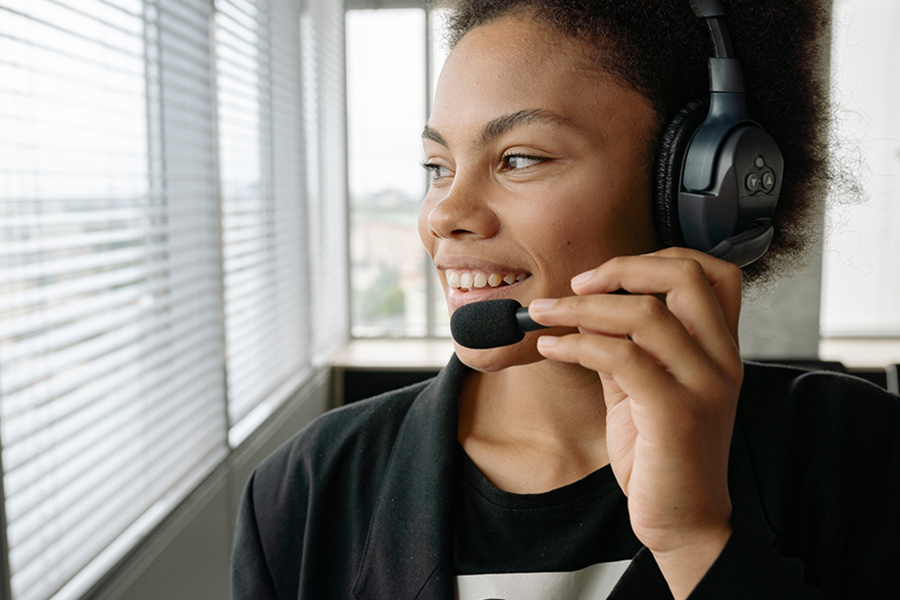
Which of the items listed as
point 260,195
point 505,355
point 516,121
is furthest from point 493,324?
point 260,195

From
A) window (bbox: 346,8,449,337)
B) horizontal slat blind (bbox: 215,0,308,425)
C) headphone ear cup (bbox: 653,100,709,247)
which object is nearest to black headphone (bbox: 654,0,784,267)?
headphone ear cup (bbox: 653,100,709,247)

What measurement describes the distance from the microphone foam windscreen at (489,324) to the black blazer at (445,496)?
26 cm

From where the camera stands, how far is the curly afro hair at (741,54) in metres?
0.87

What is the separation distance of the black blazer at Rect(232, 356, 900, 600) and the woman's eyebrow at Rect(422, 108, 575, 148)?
0.34 metres

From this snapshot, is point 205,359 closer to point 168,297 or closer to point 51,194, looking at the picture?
point 168,297

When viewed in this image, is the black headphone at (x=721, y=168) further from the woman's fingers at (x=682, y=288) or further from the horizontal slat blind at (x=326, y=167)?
the horizontal slat blind at (x=326, y=167)

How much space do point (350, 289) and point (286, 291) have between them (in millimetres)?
1174

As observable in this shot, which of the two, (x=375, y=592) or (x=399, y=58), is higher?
(x=399, y=58)

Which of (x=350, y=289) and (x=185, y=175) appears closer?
(x=185, y=175)

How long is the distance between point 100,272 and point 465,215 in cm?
96

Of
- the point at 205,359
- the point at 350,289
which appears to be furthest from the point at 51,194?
the point at 350,289

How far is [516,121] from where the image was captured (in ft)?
2.69

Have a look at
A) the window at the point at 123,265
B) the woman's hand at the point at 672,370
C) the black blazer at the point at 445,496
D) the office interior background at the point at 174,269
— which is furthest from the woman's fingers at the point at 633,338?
the window at the point at 123,265

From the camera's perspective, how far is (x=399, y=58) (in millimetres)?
3865
